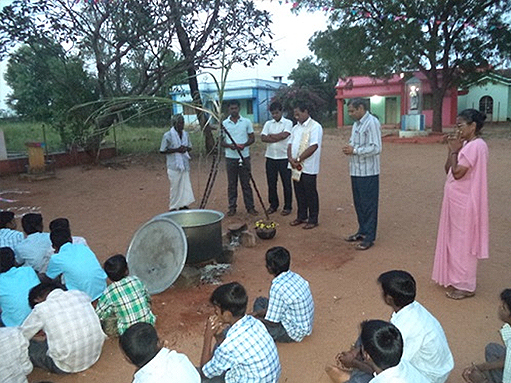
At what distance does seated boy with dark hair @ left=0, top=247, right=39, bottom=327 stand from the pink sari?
360cm

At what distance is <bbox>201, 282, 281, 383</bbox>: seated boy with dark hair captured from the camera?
244 centimetres

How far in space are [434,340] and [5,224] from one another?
14.6ft

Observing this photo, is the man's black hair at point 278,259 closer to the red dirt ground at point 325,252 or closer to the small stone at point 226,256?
the red dirt ground at point 325,252

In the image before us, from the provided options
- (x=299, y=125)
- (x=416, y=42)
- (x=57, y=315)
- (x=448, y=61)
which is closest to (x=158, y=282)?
(x=57, y=315)

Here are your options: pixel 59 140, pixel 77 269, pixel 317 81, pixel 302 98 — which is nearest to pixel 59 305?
pixel 77 269

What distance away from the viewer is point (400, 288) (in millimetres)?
2703

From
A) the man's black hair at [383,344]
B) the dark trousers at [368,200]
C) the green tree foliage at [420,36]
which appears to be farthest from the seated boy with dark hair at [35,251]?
the green tree foliage at [420,36]

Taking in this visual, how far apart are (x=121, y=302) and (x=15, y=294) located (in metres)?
0.82

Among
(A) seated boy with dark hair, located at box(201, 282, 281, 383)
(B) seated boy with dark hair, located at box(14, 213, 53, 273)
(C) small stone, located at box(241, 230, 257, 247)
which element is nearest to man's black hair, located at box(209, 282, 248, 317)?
(A) seated boy with dark hair, located at box(201, 282, 281, 383)

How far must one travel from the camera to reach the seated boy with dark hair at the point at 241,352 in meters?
2.44

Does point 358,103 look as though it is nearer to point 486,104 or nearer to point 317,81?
point 486,104

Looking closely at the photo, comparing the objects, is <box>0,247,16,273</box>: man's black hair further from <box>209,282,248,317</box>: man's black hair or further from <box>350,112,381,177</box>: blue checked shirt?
<box>350,112,381,177</box>: blue checked shirt

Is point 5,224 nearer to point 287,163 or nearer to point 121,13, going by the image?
point 287,163

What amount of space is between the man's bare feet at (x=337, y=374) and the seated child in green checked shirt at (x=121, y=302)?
1501 mm
